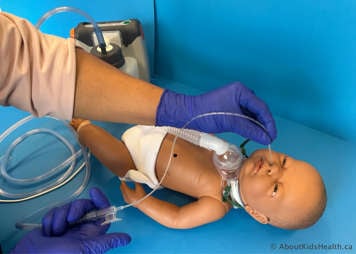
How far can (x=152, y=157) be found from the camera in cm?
126

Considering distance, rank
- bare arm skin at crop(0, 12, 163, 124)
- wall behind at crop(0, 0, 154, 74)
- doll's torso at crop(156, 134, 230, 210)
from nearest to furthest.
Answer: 1. bare arm skin at crop(0, 12, 163, 124)
2. doll's torso at crop(156, 134, 230, 210)
3. wall behind at crop(0, 0, 154, 74)

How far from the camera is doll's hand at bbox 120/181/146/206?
1222mm

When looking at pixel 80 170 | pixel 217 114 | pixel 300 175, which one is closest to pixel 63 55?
pixel 217 114

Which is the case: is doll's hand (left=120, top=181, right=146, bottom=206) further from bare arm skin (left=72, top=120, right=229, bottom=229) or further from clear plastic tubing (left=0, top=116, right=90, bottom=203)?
clear plastic tubing (left=0, top=116, right=90, bottom=203)

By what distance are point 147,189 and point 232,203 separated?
11.4 inches

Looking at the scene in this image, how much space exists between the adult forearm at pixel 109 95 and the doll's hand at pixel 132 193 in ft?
1.10

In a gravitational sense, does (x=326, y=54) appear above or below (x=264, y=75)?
above

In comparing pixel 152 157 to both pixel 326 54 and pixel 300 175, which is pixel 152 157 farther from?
pixel 326 54

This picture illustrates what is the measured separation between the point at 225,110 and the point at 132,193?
44 centimetres

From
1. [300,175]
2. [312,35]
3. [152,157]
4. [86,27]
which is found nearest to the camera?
[300,175]

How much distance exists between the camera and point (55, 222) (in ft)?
3.35

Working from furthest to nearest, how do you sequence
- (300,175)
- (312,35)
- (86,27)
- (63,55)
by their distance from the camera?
(86,27), (312,35), (300,175), (63,55)

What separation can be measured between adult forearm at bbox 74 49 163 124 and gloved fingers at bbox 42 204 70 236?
27 centimetres

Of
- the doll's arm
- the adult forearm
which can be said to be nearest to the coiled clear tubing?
the doll's arm
